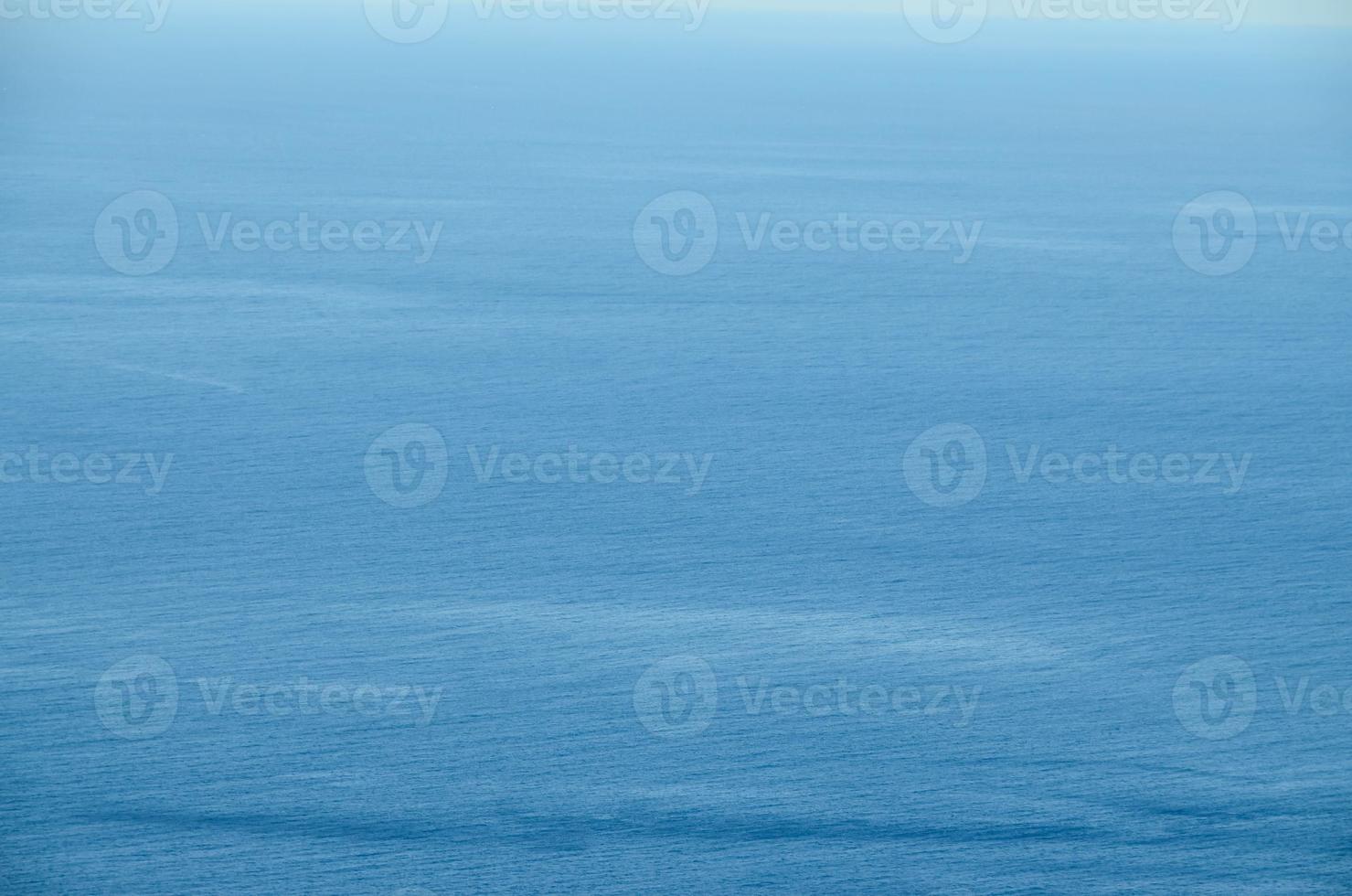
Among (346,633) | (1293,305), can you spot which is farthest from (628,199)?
(346,633)

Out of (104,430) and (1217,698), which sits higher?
(104,430)

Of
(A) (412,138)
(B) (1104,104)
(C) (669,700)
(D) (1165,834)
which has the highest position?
(B) (1104,104)

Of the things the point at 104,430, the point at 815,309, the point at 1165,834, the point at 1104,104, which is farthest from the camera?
the point at 1104,104

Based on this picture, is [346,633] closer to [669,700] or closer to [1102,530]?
[669,700]

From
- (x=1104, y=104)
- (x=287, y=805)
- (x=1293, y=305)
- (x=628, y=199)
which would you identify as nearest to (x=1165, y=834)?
(x=287, y=805)

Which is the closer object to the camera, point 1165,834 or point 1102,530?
point 1165,834

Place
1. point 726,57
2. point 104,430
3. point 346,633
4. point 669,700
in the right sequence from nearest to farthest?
point 669,700
point 346,633
point 104,430
point 726,57
